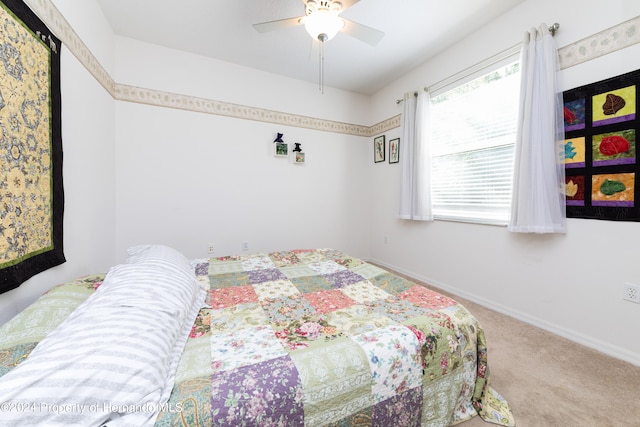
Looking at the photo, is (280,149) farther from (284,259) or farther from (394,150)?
(284,259)

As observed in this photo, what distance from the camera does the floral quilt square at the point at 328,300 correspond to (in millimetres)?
1281

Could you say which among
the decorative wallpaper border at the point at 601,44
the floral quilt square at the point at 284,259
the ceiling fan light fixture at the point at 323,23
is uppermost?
the ceiling fan light fixture at the point at 323,23

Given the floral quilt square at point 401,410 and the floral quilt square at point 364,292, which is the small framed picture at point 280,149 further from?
the floral quilt square at point 401,410

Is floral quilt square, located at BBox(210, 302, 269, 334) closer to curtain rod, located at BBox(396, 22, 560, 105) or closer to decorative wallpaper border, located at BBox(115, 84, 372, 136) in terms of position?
decorative wallpaper border, located at BBox(115, 84, 372, 136)

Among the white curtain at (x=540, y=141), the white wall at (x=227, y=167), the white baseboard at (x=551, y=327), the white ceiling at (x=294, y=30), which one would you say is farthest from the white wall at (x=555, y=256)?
the white wall at (x=227, y=167)

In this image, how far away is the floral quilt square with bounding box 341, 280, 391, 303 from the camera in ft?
4.55

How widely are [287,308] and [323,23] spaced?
181cm

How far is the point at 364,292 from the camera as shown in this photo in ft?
Answer: 4.81

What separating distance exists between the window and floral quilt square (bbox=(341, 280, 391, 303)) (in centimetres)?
164

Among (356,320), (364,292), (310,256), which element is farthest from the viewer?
(310,256)

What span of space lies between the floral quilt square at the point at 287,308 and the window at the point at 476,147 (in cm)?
207

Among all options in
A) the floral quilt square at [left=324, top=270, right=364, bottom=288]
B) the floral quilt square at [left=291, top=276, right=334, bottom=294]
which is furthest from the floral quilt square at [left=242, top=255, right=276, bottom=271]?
the floral quilt square at [left=324, top=270, right=364, bottom=288]

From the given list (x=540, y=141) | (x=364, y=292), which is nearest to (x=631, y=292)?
(x=540, y=141)

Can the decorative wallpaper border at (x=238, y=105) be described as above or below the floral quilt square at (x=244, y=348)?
above
